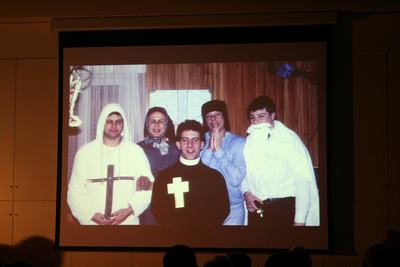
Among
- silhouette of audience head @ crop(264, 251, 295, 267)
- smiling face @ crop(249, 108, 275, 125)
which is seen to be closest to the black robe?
smiling face @ crop(249, 108, 275, 125)

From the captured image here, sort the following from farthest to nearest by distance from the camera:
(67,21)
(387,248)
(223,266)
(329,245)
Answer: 1. (67,21)
2. (329,245)
3. (387,248)
4. (223,266)

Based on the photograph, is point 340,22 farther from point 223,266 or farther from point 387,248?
point 223,266

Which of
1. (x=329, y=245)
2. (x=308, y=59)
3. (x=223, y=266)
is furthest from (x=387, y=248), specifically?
(x=308, y=59)

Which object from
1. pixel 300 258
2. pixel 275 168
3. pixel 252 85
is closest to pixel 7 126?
pixel 252 85

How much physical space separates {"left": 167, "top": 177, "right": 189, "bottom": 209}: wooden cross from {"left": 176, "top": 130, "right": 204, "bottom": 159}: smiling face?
0.27 meters

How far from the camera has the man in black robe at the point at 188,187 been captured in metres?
6.03

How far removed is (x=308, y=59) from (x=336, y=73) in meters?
0.37

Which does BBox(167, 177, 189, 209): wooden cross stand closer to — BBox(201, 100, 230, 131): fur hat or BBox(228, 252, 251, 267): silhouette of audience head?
BBox(201, 100, 230, 131): fur hat

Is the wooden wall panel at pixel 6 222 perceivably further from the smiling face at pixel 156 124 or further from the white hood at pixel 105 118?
the smiling face at pixel 156 124

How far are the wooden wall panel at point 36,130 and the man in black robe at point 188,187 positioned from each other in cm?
126

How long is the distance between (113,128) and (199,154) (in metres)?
0.97

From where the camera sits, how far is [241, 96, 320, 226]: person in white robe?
591 centimetres

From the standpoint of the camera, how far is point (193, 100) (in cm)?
610

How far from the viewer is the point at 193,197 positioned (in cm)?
605
